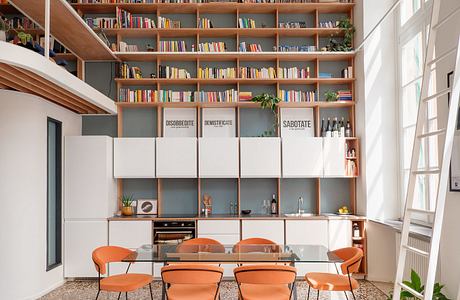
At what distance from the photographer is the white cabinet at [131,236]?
281 inches

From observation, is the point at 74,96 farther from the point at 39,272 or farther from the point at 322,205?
the point at 322,205

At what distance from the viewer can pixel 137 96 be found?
766 centimetres

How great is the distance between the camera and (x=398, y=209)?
23.4 feet

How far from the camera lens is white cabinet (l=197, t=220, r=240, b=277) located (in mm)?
7172

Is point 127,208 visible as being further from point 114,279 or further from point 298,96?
point 298,96

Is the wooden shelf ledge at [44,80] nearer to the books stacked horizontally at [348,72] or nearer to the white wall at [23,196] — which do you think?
the white wall at [23,196]

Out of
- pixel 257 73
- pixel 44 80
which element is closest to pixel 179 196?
pixel 257 73

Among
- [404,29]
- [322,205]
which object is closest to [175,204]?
[322,205]

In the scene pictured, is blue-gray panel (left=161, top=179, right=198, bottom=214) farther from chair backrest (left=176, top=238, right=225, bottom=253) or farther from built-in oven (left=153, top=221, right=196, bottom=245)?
chair backrest (left=176, top=238, right=225, bottom=253)

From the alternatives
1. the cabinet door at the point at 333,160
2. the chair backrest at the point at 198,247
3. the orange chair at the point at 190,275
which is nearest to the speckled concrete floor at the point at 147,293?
the chair backrest at the point at 198,247

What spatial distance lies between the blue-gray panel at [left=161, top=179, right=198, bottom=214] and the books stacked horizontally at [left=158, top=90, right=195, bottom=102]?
1.38m

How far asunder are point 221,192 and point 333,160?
197 cm

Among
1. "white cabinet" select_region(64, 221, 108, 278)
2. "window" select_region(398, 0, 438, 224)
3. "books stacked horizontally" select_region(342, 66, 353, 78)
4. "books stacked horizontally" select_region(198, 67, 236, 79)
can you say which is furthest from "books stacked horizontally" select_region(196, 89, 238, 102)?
"window" select_region(398, 0, 438, 224)

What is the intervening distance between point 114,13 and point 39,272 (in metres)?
A: 4.47
